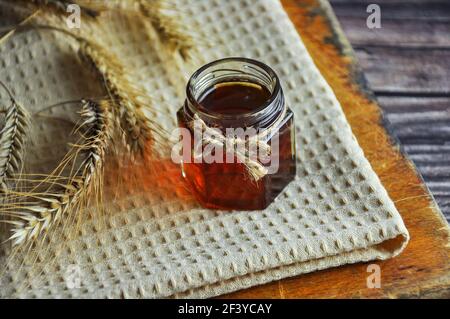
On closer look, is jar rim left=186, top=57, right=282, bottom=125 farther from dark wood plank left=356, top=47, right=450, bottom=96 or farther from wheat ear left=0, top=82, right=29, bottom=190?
dark wood plank left=356, top=47, right=450, bottom=96

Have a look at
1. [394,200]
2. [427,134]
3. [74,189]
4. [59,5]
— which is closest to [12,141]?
[74,189]

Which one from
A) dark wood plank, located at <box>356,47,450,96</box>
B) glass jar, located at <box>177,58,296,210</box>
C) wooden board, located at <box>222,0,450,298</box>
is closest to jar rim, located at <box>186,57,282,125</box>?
glass jar, located at <box>177,58,296,210</box>

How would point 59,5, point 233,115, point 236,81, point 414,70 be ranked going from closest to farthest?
point 233,115 < point 236,81 < point 59,5 < point 414,70

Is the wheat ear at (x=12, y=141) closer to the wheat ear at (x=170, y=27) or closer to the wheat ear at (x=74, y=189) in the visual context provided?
the wheat ear at (x=74, y=189)

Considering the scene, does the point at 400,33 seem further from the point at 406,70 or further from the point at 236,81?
the point at 236,81

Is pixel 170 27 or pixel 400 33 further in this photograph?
pixel 400 33

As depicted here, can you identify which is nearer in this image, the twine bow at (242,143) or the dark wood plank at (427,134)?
the twine bow at (242,143)

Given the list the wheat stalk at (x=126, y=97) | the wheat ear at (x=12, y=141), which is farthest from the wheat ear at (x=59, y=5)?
the wheat ear at (x=12, y=141)
